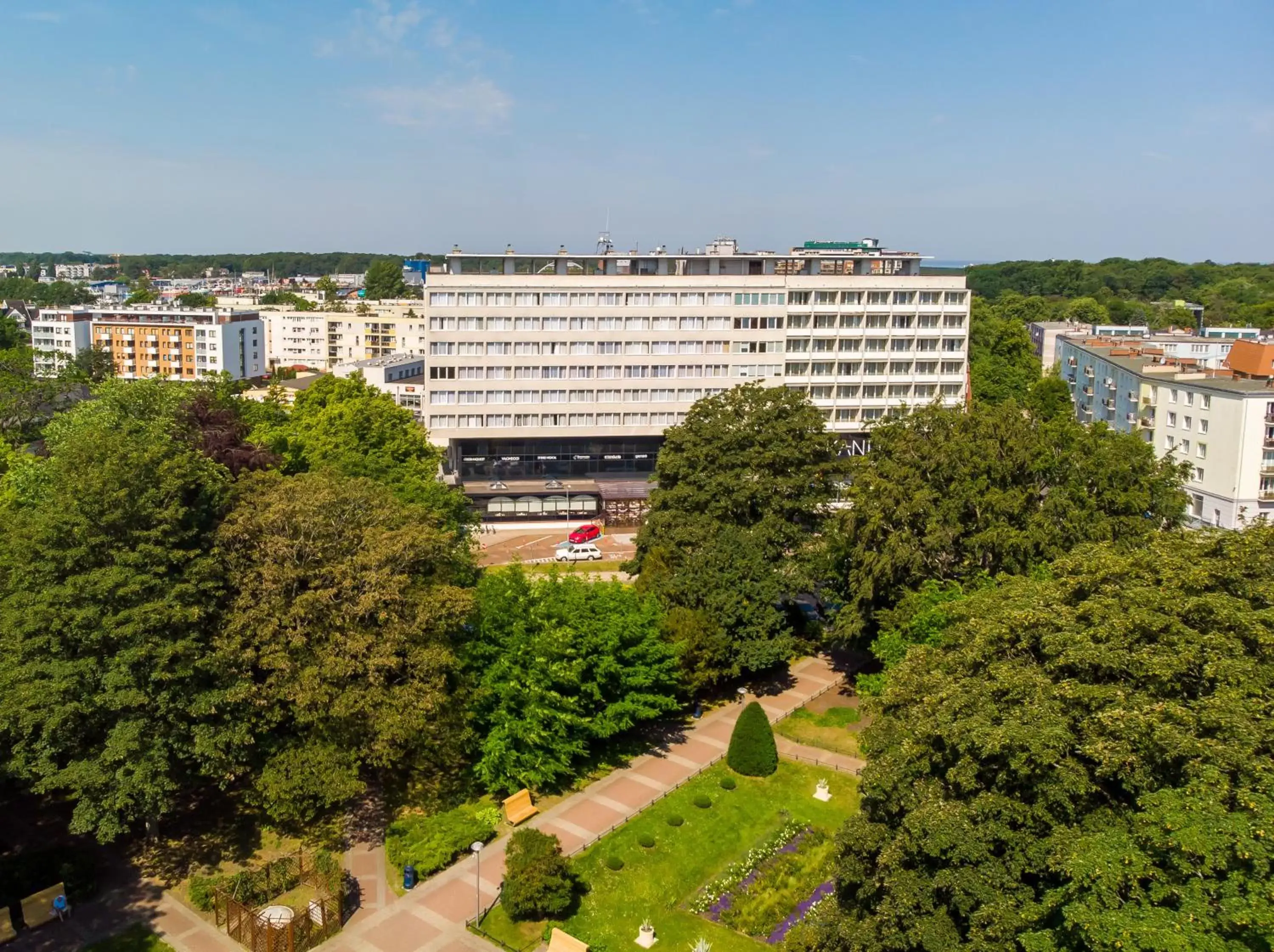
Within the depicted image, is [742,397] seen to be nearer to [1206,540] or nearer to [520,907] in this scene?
[1206,540]

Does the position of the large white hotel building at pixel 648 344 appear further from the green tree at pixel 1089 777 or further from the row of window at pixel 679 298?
the green tree at pixel 1089 777

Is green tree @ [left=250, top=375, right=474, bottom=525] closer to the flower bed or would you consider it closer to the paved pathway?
the paved pathway

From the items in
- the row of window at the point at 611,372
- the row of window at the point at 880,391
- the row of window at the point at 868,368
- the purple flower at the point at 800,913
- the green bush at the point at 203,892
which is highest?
the row of window at the point at 868,368

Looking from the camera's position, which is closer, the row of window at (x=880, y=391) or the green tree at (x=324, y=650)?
the green tree at (x=324, y=650)

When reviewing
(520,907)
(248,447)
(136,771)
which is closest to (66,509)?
(136,771)

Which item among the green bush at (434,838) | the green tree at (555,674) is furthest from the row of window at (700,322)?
the green bush at (434,838)

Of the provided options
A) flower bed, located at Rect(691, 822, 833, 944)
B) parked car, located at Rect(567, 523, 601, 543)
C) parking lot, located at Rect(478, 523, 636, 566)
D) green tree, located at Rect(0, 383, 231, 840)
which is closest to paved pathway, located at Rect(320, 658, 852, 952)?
flower bed, located at Rect(691, 822, 833, 944)

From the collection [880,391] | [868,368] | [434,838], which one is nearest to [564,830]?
[434,838]
